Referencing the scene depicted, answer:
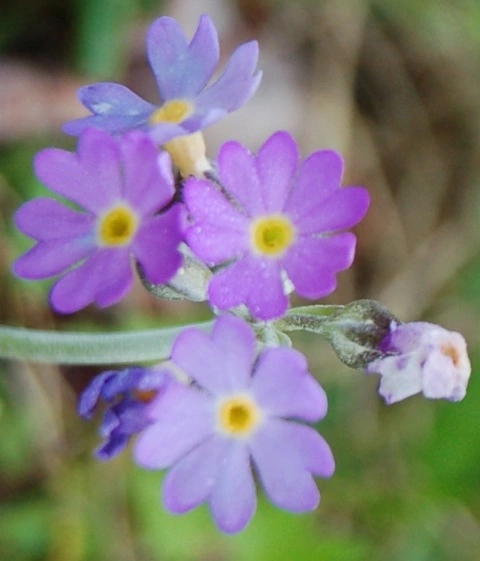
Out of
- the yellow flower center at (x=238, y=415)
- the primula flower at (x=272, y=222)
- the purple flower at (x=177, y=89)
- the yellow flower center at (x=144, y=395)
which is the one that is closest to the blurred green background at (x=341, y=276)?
the yellow flower center at (x=144, y=395)

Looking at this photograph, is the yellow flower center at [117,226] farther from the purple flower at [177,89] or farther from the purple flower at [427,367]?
the purple flower at [427,367]

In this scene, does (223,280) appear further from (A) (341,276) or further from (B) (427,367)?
(A) (341,276)

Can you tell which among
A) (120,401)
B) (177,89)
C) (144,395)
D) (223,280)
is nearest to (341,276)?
(144,395)

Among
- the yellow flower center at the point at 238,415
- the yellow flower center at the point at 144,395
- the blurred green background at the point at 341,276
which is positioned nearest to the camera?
the yellow flower center at the point at 238,415

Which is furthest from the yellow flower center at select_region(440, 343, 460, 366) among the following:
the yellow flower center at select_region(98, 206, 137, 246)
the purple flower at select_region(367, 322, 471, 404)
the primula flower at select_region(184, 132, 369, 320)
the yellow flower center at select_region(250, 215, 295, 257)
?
the yellow flower center at select_region(98, 206, 137, 246)

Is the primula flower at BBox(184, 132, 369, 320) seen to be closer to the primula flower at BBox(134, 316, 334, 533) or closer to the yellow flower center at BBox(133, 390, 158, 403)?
the primula flower at BBox(134, 316, 334, 533)

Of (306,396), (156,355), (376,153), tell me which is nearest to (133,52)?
(376,153)
